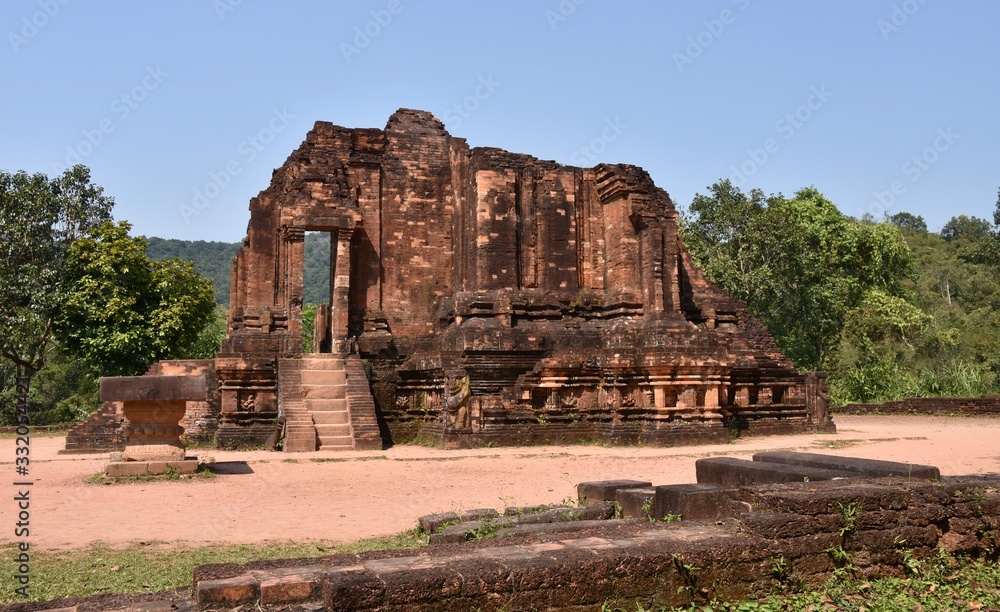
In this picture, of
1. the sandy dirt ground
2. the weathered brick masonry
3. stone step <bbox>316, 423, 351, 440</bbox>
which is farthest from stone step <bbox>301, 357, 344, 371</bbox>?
the weathered brick masonry

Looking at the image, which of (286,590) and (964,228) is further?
(964,228)

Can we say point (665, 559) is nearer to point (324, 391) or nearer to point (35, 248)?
point (324, 391)

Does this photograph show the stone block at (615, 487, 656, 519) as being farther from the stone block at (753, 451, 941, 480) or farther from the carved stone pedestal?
the carved stone pedestal

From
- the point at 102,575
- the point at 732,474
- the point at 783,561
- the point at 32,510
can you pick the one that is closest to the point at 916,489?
the point at 783,561

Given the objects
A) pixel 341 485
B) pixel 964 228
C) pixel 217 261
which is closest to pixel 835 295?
pixel 341 485

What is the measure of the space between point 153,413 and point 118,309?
49.8 ft

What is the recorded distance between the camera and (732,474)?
7.88 meters

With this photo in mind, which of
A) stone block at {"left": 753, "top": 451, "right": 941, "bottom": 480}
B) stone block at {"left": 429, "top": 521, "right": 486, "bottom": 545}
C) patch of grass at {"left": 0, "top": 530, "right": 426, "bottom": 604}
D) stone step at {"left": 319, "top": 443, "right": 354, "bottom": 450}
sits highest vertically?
stone block at {"left": 753, "top": 451, "right": 941, "bottom": 480}

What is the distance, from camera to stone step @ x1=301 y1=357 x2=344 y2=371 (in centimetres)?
1730

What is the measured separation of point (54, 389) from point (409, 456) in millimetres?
31496

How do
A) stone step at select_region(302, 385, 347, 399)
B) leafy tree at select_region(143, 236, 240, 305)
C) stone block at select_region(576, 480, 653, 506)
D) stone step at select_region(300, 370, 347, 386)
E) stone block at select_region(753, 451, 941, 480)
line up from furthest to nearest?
leafy tree at select_region(143, 236, 240, 305), stone step at select_region(300, 370, 347, 386), stone step at select_region(302, 385, 347, 399), stone block at select_region(576, 480, 653, 506), stone block at select_region(753, 451, 941, 480)

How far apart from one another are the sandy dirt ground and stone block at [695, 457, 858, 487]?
189 centimetres

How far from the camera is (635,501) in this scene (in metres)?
7.30

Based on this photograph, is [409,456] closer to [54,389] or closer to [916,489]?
[916,489]
